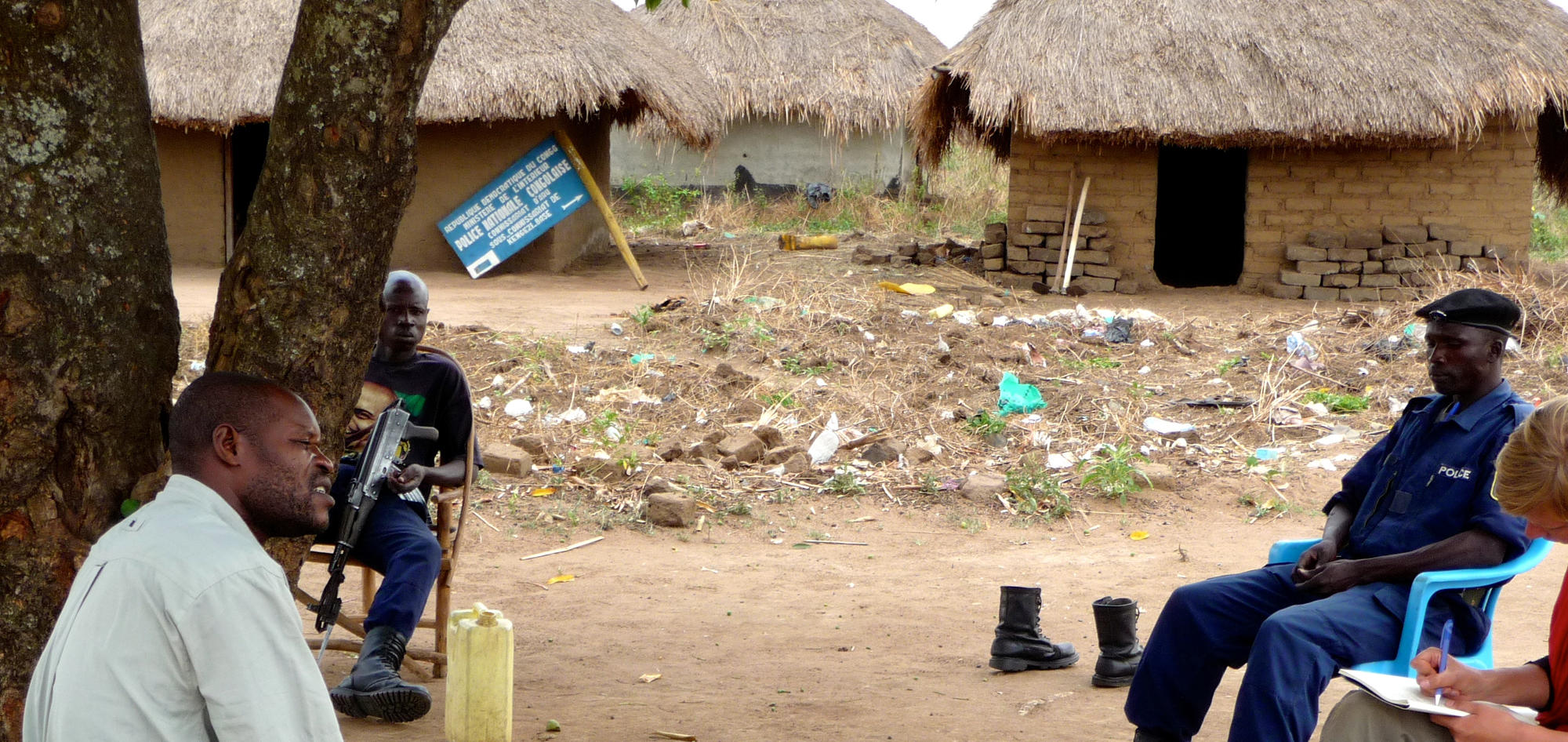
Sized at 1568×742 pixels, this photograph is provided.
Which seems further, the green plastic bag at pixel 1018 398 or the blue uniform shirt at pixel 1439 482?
the green plastic bag at pixel 1018 398

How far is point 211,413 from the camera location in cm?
180

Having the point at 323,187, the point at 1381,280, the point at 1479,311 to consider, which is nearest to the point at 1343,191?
the point at 1381,280

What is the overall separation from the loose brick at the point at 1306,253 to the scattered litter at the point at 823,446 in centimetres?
600

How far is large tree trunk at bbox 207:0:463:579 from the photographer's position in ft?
8.79

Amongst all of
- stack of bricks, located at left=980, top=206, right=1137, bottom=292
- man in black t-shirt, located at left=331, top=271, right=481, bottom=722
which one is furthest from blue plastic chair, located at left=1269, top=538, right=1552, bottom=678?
stack of bricks, located at left=980, top=206, right=1137, bottom=292

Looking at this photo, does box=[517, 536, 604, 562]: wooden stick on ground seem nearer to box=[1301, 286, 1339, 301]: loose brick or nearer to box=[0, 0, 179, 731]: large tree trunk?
box=[0, 0, 179, 731]: large tree trunk

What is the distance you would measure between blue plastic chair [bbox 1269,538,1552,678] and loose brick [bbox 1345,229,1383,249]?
897 centimetres

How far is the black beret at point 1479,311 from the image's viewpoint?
310 cm

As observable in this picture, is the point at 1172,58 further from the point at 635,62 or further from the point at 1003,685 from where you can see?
the point at 1003,685

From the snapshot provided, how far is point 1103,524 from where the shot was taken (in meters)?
6.21

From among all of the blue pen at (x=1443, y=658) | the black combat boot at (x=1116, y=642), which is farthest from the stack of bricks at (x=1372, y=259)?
the blue pen at (x=1443, y=658)

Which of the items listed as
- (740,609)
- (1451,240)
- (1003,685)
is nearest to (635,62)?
(1451,240)

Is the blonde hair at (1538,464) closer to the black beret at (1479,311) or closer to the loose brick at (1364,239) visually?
the black beret at (1479,311)

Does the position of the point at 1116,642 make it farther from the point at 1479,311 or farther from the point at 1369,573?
the point at 1479,311
